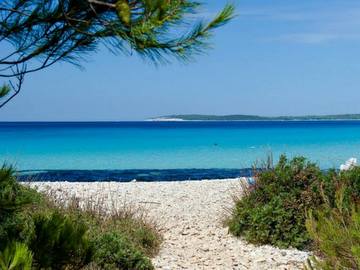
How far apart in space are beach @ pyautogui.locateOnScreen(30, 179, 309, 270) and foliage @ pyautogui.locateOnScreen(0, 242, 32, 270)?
3996mm

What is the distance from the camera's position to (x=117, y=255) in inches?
267

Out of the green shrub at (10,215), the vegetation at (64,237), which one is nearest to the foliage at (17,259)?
the vegetation at (64,237)

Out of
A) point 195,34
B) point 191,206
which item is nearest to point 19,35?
point 195,34

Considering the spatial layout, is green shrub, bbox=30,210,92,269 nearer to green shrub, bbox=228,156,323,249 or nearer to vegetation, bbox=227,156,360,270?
vegetation, bbox=227,156,360,270

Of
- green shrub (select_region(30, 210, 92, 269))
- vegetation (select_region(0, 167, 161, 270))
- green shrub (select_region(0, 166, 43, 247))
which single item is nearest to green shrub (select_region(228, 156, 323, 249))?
vegetation (select_region(0, 167, 161, 270))

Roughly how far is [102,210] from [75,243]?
185 inches

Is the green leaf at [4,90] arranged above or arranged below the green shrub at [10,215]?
above

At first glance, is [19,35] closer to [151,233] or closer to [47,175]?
[151,233]

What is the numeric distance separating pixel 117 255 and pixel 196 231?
312 centimetres

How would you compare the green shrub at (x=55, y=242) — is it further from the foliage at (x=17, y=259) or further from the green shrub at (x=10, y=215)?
the foliage at (x=17, y=259)

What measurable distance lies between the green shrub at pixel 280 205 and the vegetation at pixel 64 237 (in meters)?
1.35

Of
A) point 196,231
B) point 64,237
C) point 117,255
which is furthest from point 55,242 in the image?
point 196,231

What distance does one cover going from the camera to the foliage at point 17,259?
337 centimetres

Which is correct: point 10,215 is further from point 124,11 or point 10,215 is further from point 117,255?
point 124,11
